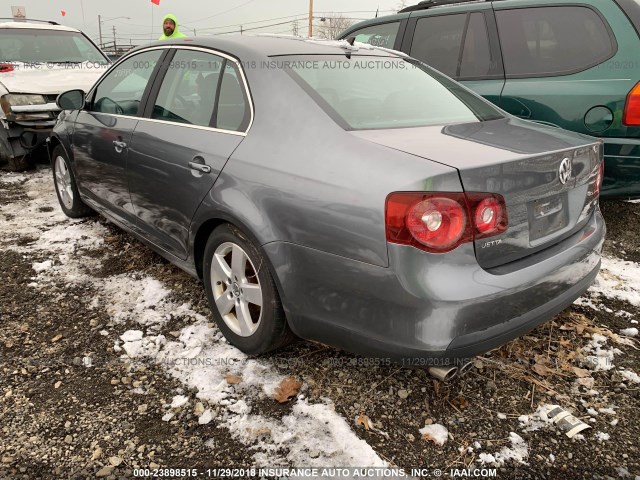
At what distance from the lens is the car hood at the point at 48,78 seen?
593 cm

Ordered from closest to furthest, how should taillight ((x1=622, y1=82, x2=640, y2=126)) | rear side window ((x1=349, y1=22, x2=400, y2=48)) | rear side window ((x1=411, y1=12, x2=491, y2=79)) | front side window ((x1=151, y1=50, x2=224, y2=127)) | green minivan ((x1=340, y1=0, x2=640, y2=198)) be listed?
front side window ((x1=151, y1=50, x2=224, y2=127)) < taillight ((x1=622, y1=82, x2=640, y2=126)) < green minivan ((x1=340, y1=0, x2=640, y2=198)) < rear side window ((x1=411, y1=12, x2=491, y2=79)) < rear side window ((x1=349, y1=22, x2=400, y2=48))

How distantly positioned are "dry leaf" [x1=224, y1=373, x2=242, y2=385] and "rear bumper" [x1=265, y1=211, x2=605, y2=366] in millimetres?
465

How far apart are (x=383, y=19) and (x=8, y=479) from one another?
16.4 ft

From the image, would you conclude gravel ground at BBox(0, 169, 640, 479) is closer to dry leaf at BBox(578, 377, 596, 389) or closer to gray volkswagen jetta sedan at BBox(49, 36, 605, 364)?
dry leaf at BBox(578, 377, 596, 389)

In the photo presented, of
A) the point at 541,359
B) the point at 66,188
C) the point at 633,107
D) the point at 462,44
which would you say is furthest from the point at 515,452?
the point at 66,188

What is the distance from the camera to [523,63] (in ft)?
13.5

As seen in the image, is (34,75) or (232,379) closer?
(232,379)

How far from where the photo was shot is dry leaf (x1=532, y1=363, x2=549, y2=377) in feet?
8.17

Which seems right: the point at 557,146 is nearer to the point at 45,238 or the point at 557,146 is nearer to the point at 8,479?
the point at 8,479

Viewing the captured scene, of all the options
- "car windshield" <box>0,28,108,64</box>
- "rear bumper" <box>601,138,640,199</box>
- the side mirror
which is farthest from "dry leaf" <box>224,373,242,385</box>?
"car windshield" <box>0,28,108,64</box>

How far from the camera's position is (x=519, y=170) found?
1.88m

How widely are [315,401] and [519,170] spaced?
53.0 inches

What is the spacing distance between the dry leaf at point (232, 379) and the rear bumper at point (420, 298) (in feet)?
1.52

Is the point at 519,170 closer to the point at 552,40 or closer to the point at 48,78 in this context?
the point at 552,40
